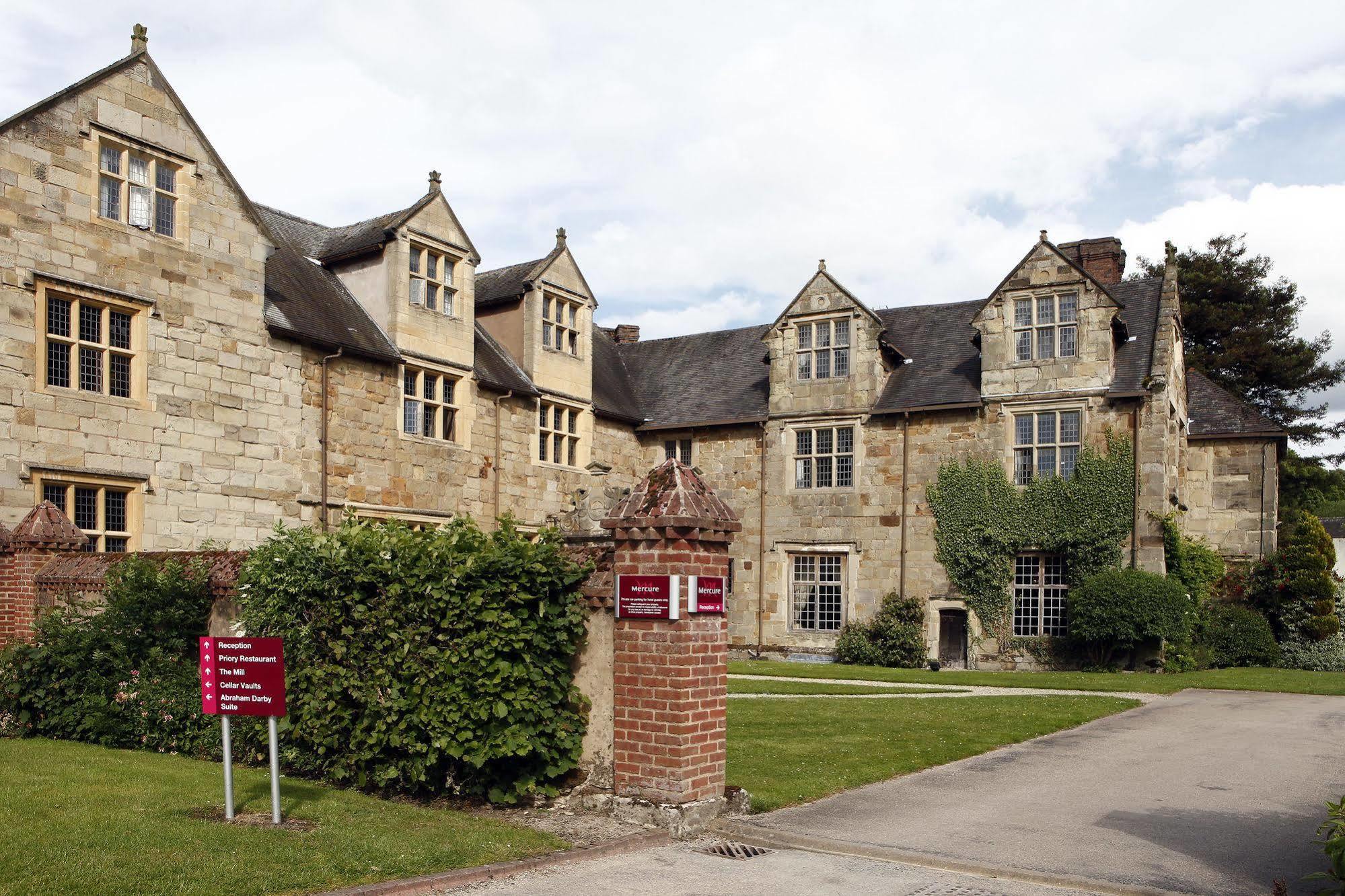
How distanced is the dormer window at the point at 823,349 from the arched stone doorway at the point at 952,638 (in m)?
6.60

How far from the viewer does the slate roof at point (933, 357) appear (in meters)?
27.6

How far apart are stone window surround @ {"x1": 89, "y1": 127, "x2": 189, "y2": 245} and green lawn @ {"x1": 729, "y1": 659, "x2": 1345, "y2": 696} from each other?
45.7 ft

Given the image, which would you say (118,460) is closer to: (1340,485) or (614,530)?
(614,530)

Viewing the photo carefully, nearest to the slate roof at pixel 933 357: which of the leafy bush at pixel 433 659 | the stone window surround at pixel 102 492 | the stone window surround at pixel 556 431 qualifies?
the stone window surround at pixel 556 431

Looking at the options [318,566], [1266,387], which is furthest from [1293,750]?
[1266,387]

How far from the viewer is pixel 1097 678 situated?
74.8 ft

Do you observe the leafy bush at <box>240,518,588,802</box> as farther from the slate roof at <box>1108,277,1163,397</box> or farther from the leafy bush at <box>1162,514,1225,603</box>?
the leafy bush at <box>1162,514,1225,603</box>

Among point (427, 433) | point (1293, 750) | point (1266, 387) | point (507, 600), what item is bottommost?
point (1293, 750)

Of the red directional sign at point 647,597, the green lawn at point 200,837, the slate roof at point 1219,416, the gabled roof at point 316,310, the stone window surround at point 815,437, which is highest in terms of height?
the gabled roof at point 316,310

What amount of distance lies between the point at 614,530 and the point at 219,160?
14.4 m

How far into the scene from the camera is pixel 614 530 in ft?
30.7

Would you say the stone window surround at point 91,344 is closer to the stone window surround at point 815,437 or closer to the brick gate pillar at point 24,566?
the brick gate pillar at point 24,566

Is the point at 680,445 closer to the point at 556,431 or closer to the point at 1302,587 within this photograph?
the point at 556,431

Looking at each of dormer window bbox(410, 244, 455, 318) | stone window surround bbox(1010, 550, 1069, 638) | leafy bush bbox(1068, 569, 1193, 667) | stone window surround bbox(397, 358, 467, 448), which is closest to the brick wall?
stone window surround bbox(397, 358, 467, 448)
